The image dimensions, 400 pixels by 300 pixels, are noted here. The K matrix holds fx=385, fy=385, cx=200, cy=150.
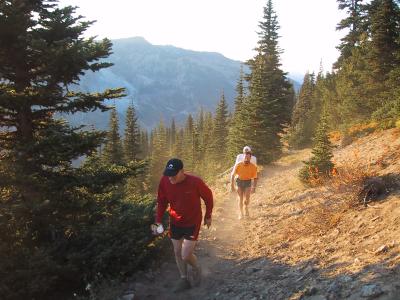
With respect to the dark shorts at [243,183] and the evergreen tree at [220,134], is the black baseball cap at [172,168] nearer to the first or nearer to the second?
the dark shorts at [243,183]

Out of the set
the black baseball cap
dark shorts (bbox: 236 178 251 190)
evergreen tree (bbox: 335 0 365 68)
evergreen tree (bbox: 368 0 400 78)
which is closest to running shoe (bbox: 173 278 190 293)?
the black baseball cap

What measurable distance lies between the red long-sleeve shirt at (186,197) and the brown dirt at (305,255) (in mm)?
1354

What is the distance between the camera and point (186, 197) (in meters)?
6.63

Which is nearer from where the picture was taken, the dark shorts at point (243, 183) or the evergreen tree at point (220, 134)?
the dark shorts at point (243, 183)

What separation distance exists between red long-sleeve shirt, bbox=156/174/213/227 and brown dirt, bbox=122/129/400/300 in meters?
1.35

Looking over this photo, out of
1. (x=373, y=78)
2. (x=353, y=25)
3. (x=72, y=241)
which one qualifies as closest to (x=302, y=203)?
Answer: (x=72, y=241)

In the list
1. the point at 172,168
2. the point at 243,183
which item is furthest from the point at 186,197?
the point at 243,183

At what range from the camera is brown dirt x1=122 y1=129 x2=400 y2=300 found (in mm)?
5488

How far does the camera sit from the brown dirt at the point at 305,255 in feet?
18.0

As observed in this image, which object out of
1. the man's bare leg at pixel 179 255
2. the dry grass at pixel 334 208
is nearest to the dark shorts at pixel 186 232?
the man's bare leg at pixel 179 255

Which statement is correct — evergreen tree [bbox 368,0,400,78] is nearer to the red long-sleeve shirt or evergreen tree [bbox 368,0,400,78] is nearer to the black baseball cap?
the red long-sleeve shirt

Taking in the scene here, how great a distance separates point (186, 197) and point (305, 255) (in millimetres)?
2499

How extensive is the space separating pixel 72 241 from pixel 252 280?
3712mm

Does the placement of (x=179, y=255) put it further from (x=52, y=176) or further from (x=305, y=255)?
(x=52, y=176)
